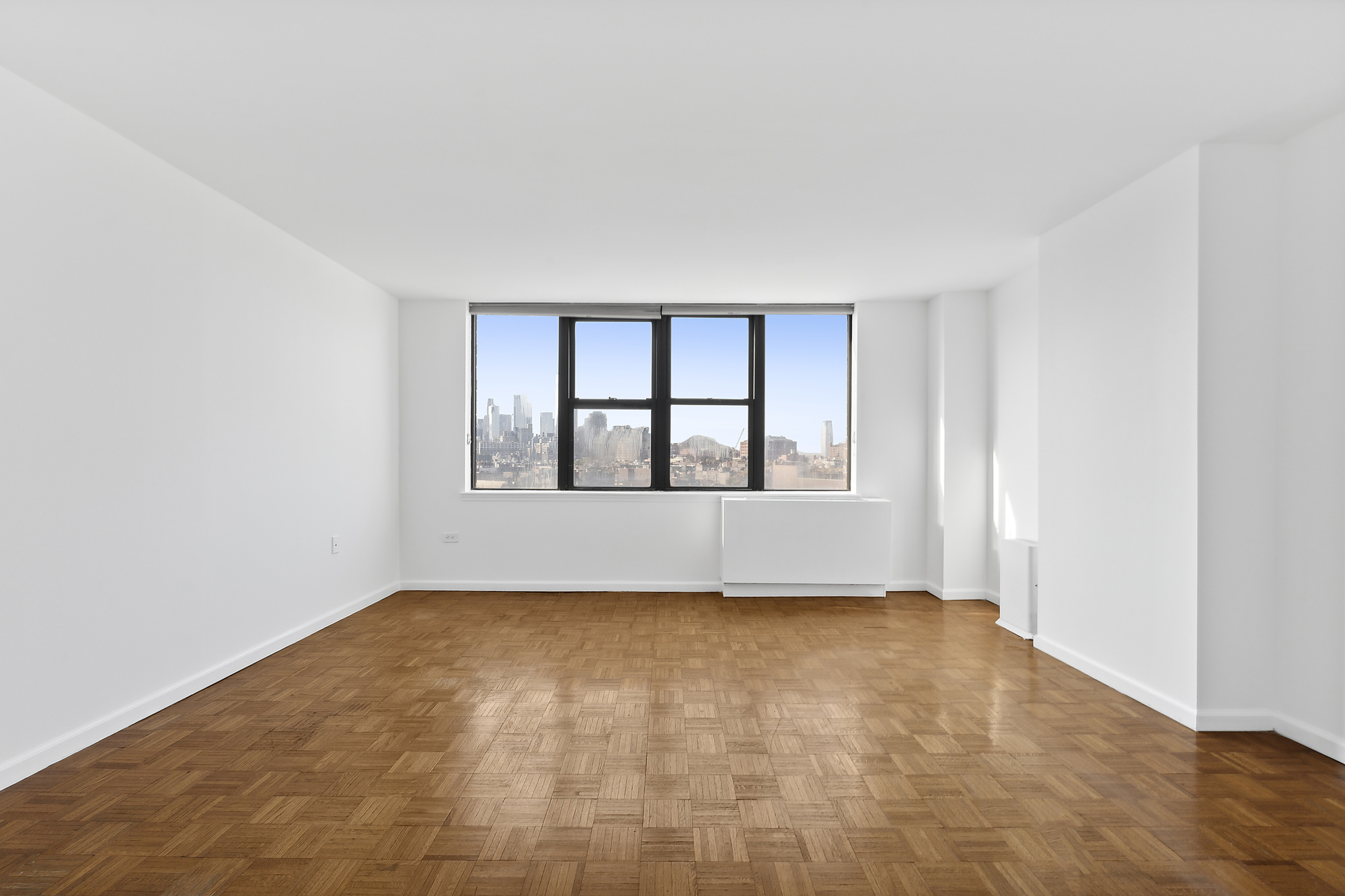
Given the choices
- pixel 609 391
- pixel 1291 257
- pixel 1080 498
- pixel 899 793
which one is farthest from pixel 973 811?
pixel 609 391

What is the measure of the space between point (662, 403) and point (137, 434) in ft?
13.7

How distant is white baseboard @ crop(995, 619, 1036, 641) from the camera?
473cm

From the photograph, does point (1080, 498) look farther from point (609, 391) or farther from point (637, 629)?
point (609, 391)

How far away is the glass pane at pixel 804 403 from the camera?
22.0 ft

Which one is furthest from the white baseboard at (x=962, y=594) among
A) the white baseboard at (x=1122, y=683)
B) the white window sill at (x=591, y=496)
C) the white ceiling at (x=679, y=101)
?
the white ceiling at (x=679, y=101)

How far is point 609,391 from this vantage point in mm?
6707

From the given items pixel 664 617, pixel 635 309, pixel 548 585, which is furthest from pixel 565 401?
pixel 664 617

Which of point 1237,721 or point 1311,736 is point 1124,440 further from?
point 1311,736

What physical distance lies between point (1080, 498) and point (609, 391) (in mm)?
4017

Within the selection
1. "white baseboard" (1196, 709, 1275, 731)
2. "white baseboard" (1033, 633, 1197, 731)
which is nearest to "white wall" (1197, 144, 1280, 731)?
"white baseboard" (1196, 709, 1275, 731)

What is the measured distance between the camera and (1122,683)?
11.8 ft

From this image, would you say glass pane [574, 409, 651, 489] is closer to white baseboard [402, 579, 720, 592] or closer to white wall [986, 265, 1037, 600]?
white baseboard [402, 579, 720, 592]

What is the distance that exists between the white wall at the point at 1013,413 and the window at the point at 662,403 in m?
1.31

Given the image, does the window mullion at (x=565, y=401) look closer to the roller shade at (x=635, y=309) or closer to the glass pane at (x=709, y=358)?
the roller shade at (x=635, y=309)
